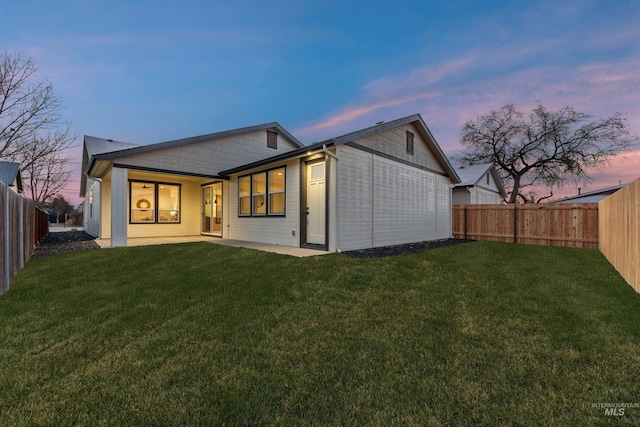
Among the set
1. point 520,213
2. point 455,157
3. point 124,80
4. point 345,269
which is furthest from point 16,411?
point 455,157

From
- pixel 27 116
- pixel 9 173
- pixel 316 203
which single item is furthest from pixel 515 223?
pixel 27 116

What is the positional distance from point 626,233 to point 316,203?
6388 millimetres

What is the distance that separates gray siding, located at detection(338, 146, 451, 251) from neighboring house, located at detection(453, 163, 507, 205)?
514cm

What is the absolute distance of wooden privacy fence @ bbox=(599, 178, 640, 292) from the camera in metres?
4.23

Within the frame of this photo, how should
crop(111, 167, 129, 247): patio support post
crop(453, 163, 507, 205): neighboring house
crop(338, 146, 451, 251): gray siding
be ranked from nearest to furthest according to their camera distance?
crop(338, 146, 451, 251): gray siding
crop(111, 167, 129, 247): patio support post
crop(453, 163, 507, 205): neighboring house

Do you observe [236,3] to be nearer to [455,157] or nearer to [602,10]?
[602,10]

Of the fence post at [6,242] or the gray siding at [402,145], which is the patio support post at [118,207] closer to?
the fence post at [6,242]

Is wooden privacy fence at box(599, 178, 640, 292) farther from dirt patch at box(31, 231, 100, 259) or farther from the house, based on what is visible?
dirt patch at box(31, 231, 100, 259)

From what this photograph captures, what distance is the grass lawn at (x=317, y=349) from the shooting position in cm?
190

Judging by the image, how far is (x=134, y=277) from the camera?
5277 millimetres

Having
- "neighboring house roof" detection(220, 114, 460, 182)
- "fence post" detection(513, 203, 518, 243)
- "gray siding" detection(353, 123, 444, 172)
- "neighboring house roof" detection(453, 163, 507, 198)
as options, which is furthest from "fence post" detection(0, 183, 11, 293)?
"neighboring house roof" detection(453, 163, 507, 198)

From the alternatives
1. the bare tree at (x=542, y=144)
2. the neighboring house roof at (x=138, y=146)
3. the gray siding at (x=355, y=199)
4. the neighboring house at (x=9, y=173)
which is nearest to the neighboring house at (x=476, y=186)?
the bare tree at (x=542, y=144)

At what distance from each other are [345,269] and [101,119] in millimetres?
26795
